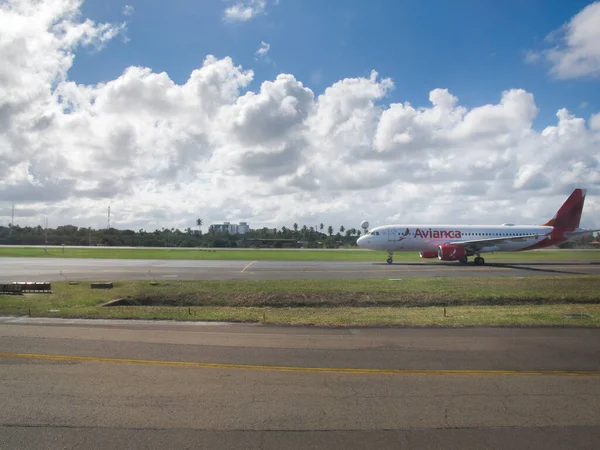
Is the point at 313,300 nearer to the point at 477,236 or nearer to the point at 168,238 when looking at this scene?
the point at 477,236

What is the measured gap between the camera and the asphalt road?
5.66 metres

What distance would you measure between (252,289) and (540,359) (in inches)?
587

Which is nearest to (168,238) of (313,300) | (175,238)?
(175,238)

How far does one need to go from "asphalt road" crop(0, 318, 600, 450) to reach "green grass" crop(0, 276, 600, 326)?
3.01m

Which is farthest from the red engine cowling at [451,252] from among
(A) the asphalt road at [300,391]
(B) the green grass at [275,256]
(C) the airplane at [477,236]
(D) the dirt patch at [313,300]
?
(A) the asphalt road at [300,391]

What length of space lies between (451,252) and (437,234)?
4.47 metres

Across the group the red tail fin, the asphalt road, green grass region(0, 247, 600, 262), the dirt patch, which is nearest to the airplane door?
green grass region(0, 247, 600, 262)

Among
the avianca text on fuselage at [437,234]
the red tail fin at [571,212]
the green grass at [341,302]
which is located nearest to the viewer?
the green grass at [341,302]

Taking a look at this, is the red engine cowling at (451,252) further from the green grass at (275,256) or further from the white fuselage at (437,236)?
the green grass at (275,256)

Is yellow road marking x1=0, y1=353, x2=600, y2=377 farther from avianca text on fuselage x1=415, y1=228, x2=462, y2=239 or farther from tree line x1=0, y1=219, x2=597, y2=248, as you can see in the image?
tree line x1=0, y1=219, x2=597, y2=248

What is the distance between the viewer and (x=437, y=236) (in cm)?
4566

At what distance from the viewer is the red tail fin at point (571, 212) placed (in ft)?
153

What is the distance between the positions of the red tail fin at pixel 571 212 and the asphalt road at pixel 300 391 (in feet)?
134

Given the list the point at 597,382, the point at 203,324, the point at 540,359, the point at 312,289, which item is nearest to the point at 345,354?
the point at 540,359
